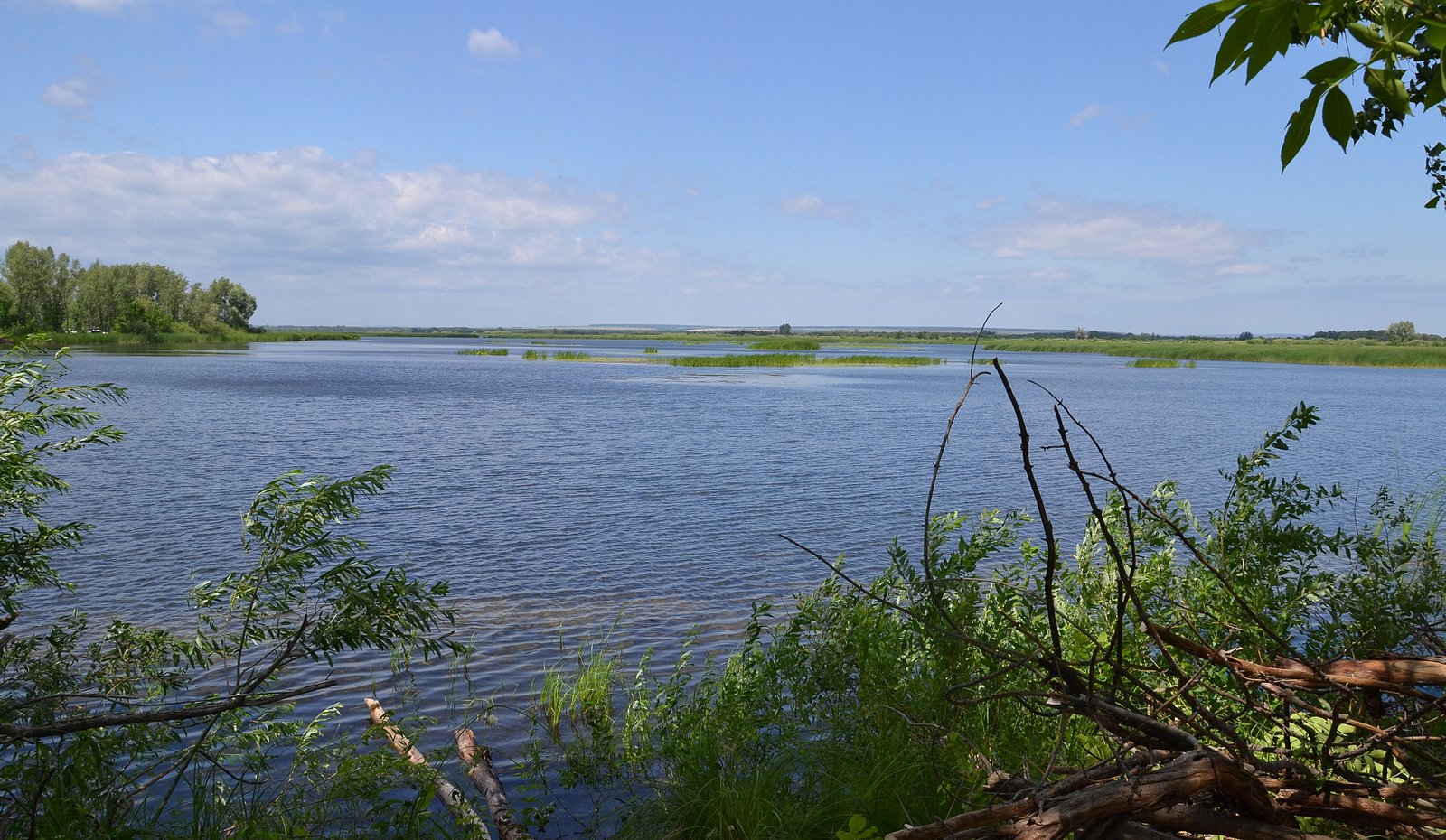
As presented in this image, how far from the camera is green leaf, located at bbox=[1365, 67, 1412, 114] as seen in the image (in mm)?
1709

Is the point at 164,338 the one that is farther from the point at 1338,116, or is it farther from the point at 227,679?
the point at 1338,116

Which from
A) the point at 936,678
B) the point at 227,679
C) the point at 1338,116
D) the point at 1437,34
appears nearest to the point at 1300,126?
the point at 1338,116

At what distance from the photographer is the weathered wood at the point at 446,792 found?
548 centimetres

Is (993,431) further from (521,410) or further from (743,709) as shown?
(743,709)

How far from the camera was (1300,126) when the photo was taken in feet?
5.45

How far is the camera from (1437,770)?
3.05m

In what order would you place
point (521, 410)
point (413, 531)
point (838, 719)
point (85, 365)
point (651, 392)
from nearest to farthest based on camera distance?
point (838, 719)
point (413, 531)
point (521, 410)
point (651, 392)
point (85, 365)

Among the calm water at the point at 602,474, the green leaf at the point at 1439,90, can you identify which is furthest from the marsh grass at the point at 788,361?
the green leaf at the point at 1439,90

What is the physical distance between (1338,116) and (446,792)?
6.13 m

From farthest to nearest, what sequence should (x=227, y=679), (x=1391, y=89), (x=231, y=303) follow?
(x=231, y=303) < (x=227, y=679) < (x=1391, y=89)

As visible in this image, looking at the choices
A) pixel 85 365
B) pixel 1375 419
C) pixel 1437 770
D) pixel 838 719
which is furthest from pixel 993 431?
pixel 85 365

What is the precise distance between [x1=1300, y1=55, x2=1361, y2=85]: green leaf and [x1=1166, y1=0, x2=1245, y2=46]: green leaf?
0.74 ft

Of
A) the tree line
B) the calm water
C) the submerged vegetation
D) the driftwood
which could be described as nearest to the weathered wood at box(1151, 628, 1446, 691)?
the driftwood

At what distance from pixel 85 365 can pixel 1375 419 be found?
78.1m
